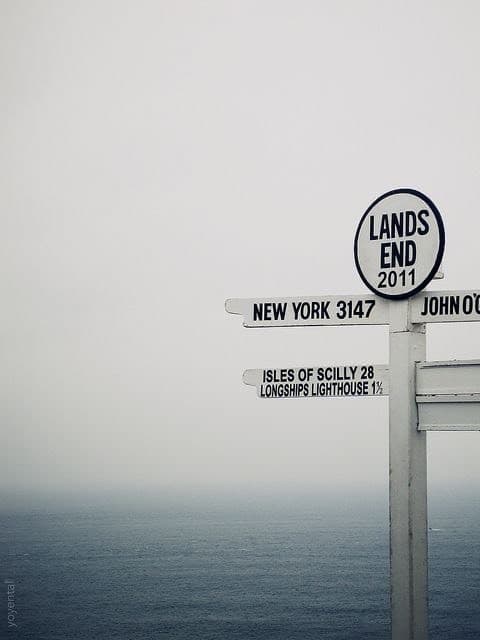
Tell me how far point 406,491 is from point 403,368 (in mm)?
887

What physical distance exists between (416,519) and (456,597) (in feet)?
378

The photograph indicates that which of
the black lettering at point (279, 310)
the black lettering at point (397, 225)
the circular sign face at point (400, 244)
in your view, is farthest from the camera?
the black lettering at point (279, 310)

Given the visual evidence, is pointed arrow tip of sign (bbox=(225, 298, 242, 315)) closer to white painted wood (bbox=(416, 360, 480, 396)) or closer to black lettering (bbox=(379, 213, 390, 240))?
black lettering (bbox=(379, 213, 390, 240))

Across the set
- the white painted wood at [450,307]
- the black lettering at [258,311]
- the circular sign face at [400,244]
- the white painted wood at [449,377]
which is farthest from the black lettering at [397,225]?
the black lettering at [258,311]

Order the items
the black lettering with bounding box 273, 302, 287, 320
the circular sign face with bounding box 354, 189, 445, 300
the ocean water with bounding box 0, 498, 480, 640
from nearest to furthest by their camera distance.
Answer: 1. the circular sign face with bounding box 354, 189, 445, 300
2. the black lettering with bounding box 273, 302, 287, 320
3. the ocean water with bounding box 0, 498, 480, 640

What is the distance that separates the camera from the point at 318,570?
144m

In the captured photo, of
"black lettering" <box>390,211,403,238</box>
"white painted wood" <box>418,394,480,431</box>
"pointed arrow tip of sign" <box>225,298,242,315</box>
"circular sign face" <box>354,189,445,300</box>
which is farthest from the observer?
"pointed arrow tip of sign" <box>225,298,242,315</box>

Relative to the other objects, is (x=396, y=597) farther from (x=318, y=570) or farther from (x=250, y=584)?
(x=318, y=570)

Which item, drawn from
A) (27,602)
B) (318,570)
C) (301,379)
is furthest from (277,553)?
(301,379)

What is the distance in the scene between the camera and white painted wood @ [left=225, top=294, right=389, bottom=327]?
21.9ft

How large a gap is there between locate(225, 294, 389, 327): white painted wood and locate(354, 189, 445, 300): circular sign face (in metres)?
0.20

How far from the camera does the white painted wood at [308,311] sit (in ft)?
21.9

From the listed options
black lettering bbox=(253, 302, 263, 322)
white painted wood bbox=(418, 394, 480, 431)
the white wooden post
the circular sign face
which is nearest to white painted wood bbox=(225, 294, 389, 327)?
black lettering bbox=(253, 302, 263, 322)

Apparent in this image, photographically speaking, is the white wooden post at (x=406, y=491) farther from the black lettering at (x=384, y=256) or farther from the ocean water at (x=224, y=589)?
the ocean water at (x=224, y=589)
